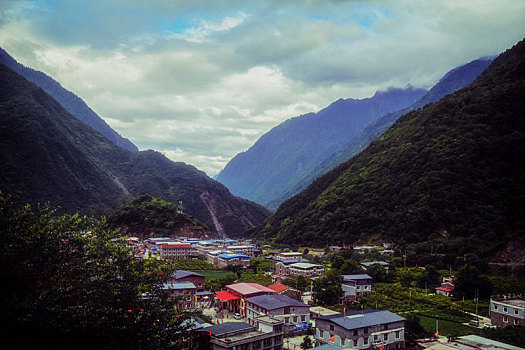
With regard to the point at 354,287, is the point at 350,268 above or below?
above

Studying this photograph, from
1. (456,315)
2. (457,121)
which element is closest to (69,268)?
(456,315)

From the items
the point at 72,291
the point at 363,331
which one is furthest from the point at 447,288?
the point at 72,291

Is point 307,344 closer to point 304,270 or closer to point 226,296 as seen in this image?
point 226,296

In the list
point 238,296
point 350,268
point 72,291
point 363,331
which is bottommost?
point 238,296

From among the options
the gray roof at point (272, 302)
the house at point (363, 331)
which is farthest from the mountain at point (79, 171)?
the house at point (363, 331)

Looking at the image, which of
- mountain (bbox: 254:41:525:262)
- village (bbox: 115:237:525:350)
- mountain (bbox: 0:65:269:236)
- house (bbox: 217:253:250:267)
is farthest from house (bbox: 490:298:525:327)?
mountain (bbox: 0:65:269:236)

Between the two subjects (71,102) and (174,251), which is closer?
(174,251)

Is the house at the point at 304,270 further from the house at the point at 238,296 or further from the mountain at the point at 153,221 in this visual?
the mountain at the point at 153,221
